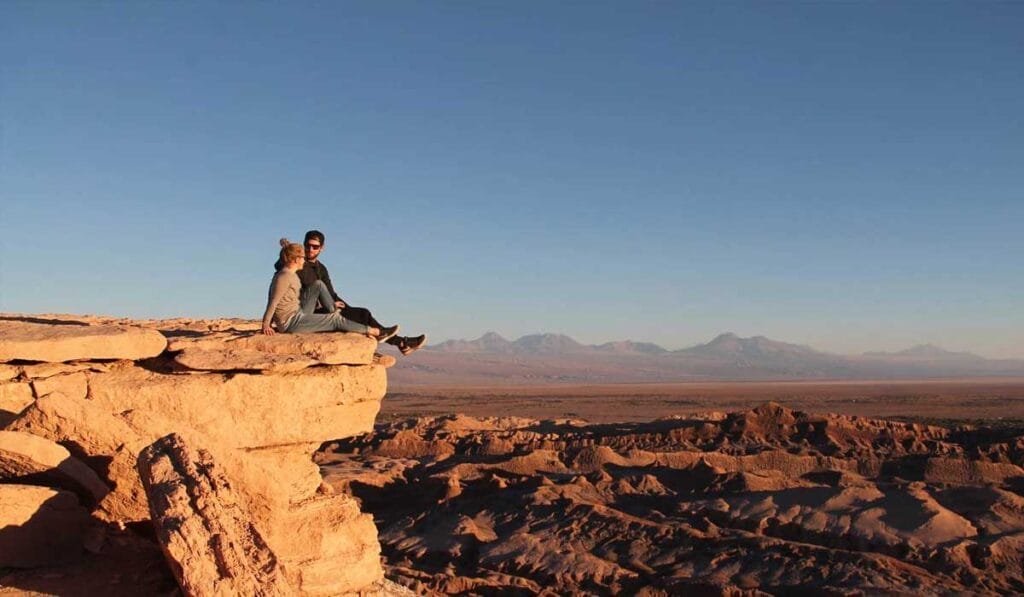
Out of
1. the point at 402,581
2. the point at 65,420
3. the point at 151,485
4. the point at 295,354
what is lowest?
the point at 402,581

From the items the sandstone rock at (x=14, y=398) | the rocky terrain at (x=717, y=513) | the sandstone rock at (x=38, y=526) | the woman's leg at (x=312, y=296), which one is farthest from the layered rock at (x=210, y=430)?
the rocky terrain at (x=717, y=513)

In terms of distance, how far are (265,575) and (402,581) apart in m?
8.74

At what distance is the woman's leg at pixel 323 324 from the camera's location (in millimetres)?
8695

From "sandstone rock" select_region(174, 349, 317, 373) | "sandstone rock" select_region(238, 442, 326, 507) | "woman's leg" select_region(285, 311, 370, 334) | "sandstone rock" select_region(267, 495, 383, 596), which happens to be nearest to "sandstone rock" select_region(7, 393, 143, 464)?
"sandstone rock" select_region(174, 349, 317, 373)

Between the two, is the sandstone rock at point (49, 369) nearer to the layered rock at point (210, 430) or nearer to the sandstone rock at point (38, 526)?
the layered rock at point (210, 430)

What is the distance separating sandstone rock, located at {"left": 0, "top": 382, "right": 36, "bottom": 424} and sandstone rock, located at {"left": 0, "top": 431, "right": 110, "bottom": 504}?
0.74 meters

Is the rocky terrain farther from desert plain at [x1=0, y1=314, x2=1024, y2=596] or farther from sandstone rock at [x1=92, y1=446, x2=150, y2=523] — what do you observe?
sandstone rock at [x1=92, y1=446, x2=150, y2=523]

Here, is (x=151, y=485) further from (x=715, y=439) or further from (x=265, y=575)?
(x=715, y=439)

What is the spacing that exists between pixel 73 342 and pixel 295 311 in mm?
2173

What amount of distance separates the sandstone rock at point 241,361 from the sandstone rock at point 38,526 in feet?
5.21

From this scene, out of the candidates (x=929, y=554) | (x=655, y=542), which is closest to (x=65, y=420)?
(x=655, y=542)

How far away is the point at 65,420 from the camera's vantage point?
21.5 ft

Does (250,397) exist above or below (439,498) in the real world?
above

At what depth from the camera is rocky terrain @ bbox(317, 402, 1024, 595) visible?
1353 centimetres
